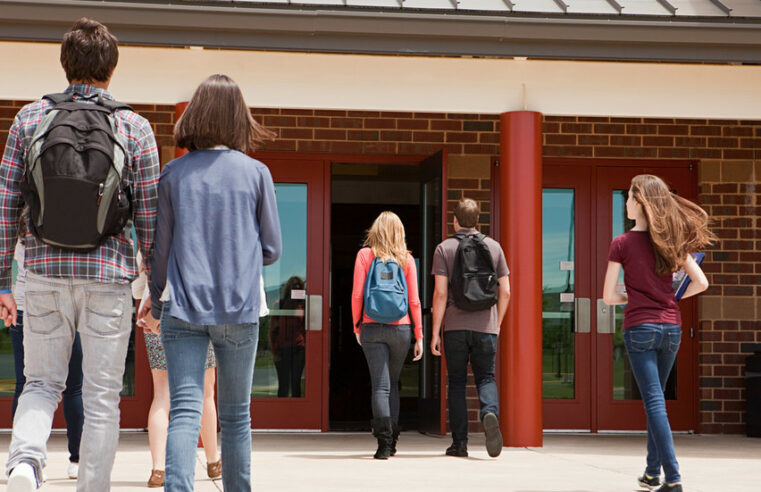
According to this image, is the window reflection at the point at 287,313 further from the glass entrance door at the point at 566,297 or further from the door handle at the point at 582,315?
the door handle at the point at 582,315

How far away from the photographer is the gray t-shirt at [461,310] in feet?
23.4

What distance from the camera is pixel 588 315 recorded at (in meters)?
9.34

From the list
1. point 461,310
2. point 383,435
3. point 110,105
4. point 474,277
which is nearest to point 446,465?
point 383,435

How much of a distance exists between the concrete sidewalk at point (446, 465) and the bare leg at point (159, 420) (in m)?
0.22

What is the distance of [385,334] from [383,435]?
2.20 feet

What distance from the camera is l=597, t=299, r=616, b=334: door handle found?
9.37 metres

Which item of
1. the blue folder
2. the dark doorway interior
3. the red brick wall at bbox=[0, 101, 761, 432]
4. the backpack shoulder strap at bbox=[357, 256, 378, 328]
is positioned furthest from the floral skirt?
the dark doorway interior

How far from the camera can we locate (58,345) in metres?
3.64

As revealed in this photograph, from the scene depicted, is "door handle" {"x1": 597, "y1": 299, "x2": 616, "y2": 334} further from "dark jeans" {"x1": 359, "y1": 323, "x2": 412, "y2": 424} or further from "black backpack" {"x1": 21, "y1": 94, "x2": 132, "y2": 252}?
"black backpack" {"x1": 21, "y1": 94, "x2": 132, "y2": 252}

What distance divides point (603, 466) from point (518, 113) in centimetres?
259

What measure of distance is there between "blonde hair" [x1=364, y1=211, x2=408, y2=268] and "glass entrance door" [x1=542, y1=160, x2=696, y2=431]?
105 inches

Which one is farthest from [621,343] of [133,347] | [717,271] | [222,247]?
[222,247]

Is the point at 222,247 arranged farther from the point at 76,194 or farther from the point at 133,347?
the point at 133,347

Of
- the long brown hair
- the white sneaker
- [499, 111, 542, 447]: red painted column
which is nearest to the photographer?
the white sneaker
